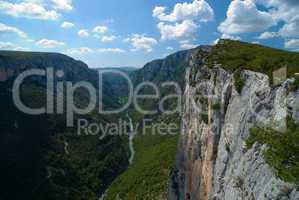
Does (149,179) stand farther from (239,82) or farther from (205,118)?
(239,82)

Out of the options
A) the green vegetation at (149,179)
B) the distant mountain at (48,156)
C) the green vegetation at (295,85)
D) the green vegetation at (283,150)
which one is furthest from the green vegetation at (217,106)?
the distant mountain at (48,156)

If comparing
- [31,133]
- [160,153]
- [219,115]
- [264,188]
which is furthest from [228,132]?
[31,133]

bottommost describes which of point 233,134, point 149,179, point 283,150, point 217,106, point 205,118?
point 149,179

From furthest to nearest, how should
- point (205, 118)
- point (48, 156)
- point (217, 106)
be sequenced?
point (48, 156) < point (205, 118) < point (217, 106)

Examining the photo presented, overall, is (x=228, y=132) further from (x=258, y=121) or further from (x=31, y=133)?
(x=31, y=133)

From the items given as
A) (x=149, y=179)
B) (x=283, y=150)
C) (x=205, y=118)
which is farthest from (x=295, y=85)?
(x=149, y=179)

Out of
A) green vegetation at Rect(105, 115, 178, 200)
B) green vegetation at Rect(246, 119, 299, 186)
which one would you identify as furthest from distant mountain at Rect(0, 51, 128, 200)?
green vegetation at Rect(246, 119, 299, 186)
